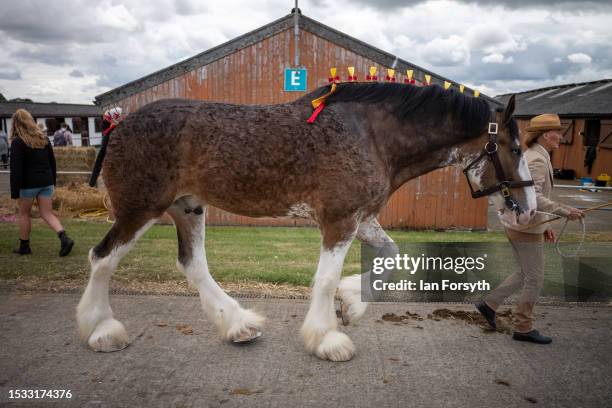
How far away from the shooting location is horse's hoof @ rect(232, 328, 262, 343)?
12.2 ft

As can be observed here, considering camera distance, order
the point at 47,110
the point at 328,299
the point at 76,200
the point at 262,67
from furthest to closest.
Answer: the point at 47,110
the point at 76,200
the point at 262,67
the point at 328,299

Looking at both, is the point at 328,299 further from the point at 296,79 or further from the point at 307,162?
the point at 296,79

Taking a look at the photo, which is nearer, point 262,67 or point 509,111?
point 509,111

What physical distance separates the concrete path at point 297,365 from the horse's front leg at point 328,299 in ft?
0.36

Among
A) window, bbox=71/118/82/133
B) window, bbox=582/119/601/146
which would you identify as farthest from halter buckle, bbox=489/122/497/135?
window, bbox=71/118/82/133

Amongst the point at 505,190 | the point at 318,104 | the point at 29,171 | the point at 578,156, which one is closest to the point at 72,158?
the point at 29,171

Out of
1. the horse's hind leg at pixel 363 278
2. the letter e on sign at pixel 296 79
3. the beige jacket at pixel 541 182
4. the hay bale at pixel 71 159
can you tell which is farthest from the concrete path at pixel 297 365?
the hay bale at pixel 71 159

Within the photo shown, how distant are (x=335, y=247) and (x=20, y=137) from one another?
16.0 feet

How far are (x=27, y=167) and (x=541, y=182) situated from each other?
6005mm

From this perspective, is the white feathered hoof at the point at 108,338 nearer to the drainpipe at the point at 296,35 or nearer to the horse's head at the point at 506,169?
the horse's head at the point at 506,169

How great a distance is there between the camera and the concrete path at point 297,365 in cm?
297

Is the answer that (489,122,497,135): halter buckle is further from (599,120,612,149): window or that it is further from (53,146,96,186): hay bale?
(599,120,612,149): window

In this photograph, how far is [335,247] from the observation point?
135 inches

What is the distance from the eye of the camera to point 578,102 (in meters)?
23.1
